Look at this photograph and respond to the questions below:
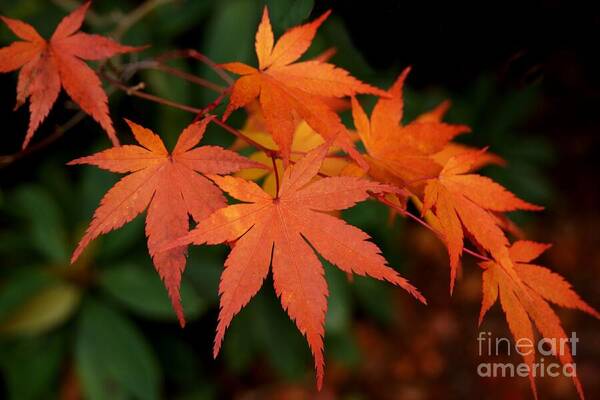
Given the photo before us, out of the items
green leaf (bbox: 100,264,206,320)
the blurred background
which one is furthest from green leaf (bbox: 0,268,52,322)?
green leaf (bbox: 100,264,206,320)

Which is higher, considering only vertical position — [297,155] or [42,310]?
[297,155]

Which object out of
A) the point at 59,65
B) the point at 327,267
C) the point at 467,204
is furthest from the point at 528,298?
the point at 327,267

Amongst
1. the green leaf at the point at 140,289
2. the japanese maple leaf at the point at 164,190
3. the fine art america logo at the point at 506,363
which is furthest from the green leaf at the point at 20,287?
the fine art america logo at the point at 506,363

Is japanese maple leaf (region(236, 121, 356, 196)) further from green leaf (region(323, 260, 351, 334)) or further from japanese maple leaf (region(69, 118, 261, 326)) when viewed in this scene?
green leaf (region(323, 260, 351, 334))

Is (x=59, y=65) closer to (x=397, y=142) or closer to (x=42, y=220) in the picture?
(x=397, y=142)

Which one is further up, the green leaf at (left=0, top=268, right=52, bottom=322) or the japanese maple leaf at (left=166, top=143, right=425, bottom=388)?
the japanese maple leaf at (left=166, top=143, right=425, bottom=388)

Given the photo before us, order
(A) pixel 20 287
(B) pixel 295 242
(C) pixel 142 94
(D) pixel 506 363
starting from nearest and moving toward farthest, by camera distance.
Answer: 1. (B) pixel 295 242
2. (C) pixel 142 94
3. (A) pixel 20 287
4. (D) pixel 506 363

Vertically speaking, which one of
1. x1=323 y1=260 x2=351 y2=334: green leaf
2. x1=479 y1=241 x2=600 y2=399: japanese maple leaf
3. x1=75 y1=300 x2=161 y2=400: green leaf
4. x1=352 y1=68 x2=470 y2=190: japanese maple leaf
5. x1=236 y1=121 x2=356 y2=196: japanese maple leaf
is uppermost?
x1=352 y1=68 x2=470 y2=190: japanese maple leaf
